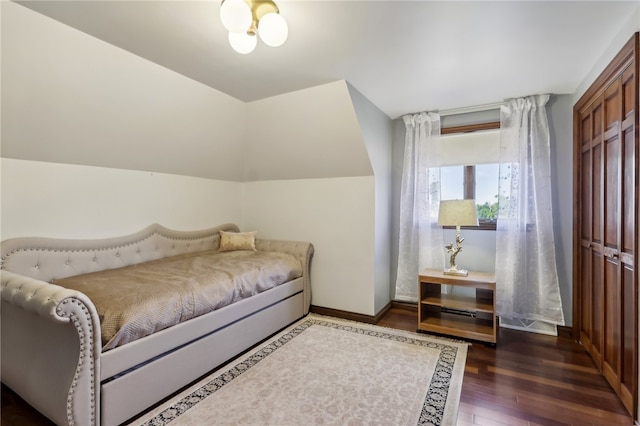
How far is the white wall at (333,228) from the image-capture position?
3.23m

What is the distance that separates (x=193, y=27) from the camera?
1850 millimetres

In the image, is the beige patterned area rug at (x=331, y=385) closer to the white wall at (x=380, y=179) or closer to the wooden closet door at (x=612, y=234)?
the white wall at (x=380, y=179)

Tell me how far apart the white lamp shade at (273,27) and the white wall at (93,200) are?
2.06 metres

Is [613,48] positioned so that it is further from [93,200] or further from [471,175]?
[93,200]

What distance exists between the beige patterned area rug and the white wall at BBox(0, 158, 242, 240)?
5.44ft

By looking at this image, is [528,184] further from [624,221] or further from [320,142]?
[320,142]

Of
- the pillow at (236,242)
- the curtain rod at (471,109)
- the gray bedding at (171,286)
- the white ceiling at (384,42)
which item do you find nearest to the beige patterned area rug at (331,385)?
the gray bedding at (171,286)

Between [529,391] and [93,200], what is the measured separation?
11.9 ft

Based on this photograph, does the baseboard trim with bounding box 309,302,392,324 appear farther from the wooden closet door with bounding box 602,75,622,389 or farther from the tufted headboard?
the wooden closet door with bounding box 602,75,622,389

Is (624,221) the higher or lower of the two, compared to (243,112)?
lower

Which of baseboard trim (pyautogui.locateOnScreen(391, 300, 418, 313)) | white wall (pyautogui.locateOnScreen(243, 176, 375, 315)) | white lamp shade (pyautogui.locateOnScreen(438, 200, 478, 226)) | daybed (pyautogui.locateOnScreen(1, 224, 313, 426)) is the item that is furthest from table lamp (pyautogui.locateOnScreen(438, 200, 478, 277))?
daybed (pyautogui.locateOnScreen(1, 224, 313, 426))

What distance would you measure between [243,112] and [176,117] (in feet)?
2.39

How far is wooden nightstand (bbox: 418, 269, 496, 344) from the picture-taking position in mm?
2711

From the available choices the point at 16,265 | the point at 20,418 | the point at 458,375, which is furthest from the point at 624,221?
the point at 16,265
